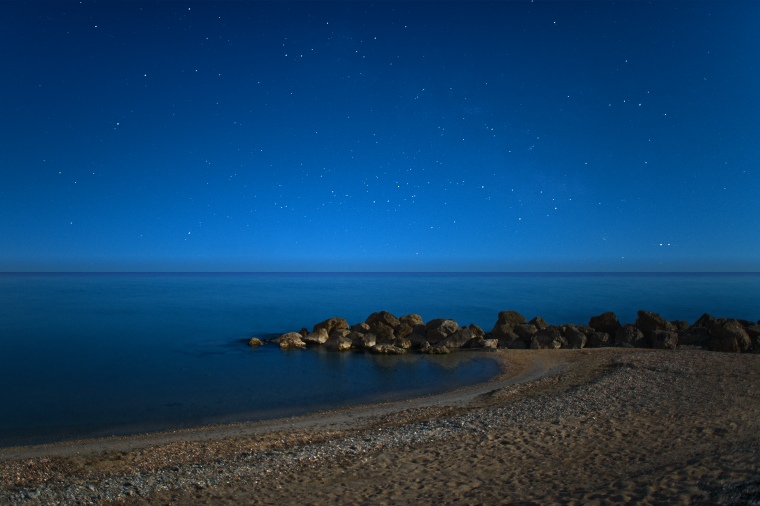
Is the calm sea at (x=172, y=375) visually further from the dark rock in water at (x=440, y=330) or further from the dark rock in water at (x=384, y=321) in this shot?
the dark rock in water at (x=384, y=321)

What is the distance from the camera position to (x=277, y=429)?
44.1ft

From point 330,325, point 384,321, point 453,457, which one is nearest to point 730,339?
point 384,321

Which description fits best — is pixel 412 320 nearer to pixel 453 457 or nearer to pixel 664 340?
pixel 664 340

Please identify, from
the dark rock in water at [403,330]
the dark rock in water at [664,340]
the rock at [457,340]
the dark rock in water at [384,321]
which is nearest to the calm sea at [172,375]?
the rock at [457,340]

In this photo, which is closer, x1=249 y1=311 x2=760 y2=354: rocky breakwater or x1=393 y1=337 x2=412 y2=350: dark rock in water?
x1=249 y1=311 x2=760 y2=354: rocky breakwater

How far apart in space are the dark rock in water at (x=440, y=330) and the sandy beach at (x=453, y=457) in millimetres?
12149

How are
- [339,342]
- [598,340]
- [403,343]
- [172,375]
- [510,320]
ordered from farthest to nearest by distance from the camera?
[510,320]
[403,343]
[339,342]
[598,340]
[172,375]

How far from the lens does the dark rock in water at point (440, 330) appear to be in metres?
28.2

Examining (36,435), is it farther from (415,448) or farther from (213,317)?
(213,317)

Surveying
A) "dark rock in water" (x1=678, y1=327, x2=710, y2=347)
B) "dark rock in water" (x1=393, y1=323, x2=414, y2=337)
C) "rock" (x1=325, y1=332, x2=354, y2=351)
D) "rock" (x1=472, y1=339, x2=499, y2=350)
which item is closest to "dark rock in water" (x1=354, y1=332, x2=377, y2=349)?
"rock" (x1=325, y1=332, x2=354, y2=351)

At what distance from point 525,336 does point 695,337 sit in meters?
8.95

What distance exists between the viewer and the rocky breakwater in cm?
2581

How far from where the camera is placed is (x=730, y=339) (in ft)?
77.9

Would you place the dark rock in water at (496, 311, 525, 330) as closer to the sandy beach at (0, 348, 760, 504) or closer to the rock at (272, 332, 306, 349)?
the rock at (272, 332, 306, 349)
